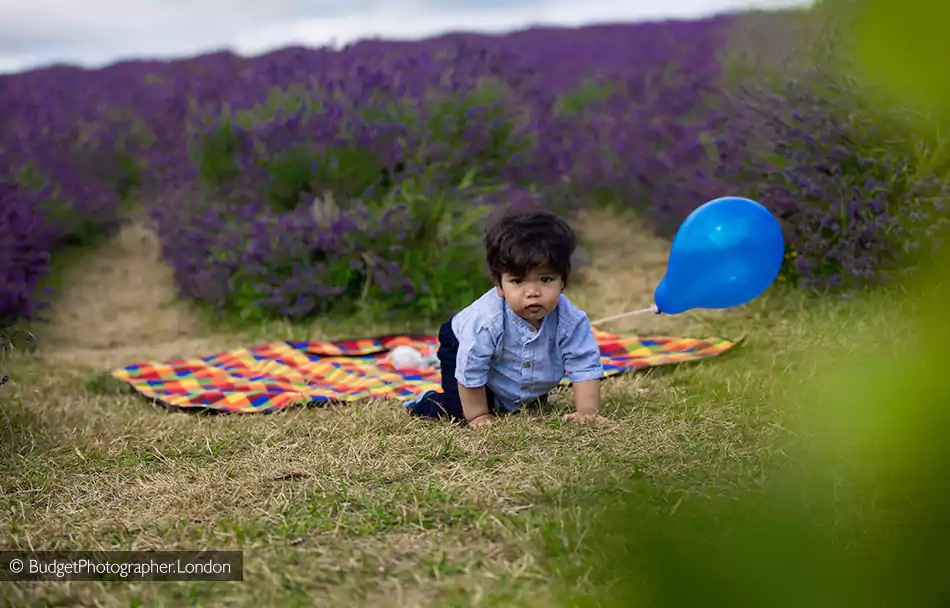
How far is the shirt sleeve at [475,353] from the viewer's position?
9.20 feet

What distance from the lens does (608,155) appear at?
672 cm

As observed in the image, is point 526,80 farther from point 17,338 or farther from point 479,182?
point 17,338

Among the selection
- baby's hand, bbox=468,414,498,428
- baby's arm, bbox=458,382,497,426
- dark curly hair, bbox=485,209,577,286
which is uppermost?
dark curly hair, bbox=485,209,577,286

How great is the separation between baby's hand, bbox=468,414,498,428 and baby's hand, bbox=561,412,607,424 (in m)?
0.22

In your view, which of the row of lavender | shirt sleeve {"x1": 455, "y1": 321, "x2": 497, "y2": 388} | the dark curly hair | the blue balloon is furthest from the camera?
the row of lavender

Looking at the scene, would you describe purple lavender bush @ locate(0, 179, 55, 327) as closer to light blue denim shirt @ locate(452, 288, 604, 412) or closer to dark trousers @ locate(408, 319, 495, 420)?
dark trousers @ locate(408, 319, 495, 420)

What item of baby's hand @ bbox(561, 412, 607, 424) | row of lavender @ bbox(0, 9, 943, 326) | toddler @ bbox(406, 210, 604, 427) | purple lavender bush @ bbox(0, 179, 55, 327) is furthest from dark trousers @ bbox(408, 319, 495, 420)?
purple lavender bush @ bbox(0, 179, 55, 327)

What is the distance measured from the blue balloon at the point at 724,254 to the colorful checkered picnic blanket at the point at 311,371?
1.69 ft

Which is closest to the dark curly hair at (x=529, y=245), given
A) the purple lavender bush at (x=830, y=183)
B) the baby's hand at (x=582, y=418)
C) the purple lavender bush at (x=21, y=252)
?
the baby's hand at (x=582, y=418)

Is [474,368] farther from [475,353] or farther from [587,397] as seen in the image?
[587,397]

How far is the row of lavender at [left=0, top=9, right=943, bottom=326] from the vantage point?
439 centimetres

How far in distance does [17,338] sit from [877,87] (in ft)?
16.1

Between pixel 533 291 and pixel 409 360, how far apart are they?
138 centimetres

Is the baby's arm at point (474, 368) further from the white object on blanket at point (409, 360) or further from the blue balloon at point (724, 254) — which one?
the white object on blanket at point (409, 360)
